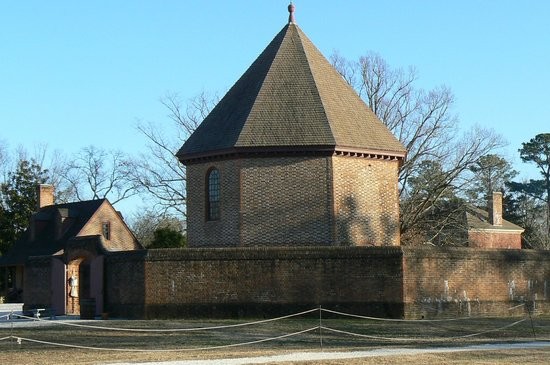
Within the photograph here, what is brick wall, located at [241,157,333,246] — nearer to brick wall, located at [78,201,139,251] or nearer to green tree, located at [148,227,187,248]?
green tree, located at [148,227,187,248]

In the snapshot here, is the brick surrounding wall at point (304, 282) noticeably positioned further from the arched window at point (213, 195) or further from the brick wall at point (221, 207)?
the arched window at point (213, 195)

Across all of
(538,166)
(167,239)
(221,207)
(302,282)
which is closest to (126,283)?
(221,207)

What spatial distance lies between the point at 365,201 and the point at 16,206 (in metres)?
40.8

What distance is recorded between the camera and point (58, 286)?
126 feet

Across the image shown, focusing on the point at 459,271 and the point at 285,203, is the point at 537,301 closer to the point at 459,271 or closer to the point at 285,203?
the point at 459,271

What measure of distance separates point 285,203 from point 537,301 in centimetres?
992

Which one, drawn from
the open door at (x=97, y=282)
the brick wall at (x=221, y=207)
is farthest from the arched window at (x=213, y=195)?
the open door at (x=97, y=282)

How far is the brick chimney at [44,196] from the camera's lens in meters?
62.1

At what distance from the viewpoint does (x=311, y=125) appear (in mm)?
34219

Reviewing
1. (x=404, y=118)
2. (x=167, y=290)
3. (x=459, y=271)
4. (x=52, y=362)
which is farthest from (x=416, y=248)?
(x=404, y=118)

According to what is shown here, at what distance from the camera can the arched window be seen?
35.1 metres

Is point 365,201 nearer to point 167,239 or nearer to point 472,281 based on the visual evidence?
point 472,281

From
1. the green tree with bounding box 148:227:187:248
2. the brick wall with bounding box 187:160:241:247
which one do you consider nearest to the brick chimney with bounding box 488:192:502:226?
the green tree with bounding box 148:227:187:248

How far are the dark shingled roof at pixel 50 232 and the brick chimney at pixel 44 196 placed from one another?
3.44 ft
